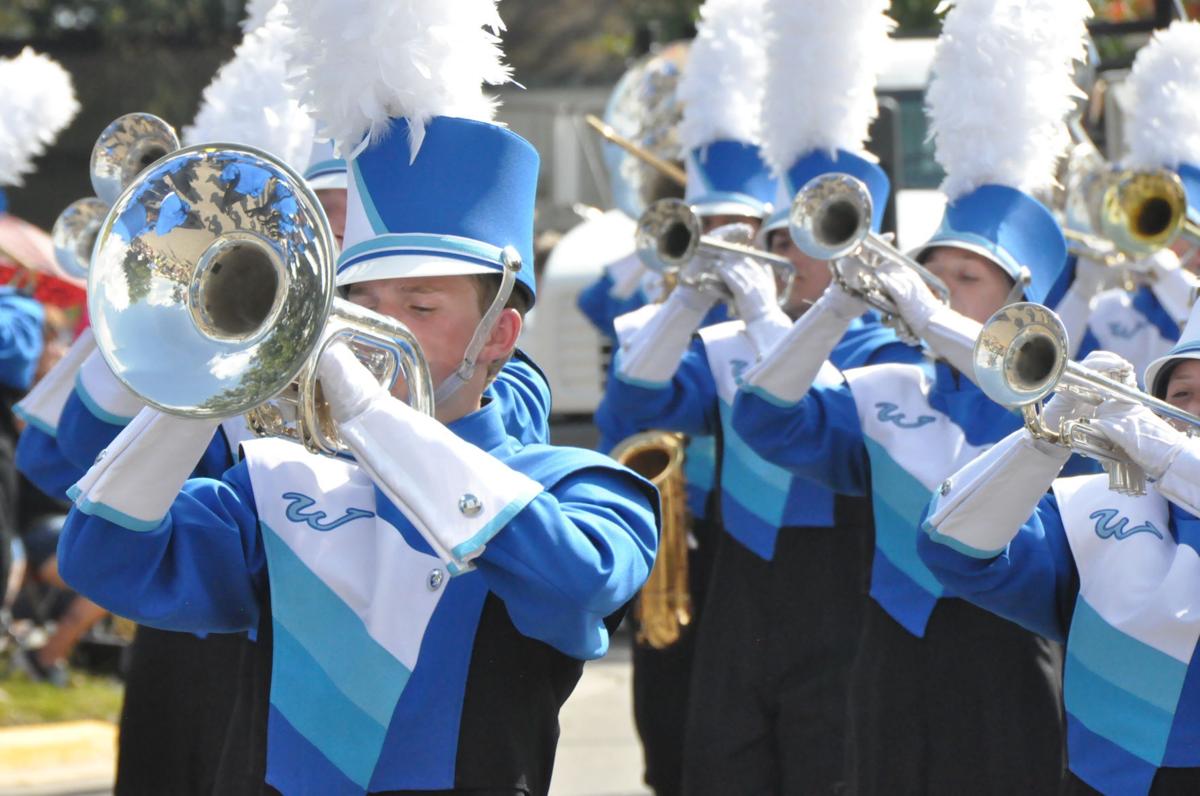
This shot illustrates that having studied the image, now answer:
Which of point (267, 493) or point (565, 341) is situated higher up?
point (267, 493)

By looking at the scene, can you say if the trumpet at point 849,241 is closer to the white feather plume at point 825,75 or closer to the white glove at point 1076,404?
the white feather plume at point 825,75

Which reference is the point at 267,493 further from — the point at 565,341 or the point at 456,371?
the point at 565,341

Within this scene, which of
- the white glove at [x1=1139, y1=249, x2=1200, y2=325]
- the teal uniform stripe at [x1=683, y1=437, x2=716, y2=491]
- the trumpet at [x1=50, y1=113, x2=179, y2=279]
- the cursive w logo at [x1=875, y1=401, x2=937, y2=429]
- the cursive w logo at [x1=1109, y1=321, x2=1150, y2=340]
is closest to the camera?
the cursive w logo at [x1=875, y1=401, x2=937, y2=429]

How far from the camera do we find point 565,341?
1107 centimetres

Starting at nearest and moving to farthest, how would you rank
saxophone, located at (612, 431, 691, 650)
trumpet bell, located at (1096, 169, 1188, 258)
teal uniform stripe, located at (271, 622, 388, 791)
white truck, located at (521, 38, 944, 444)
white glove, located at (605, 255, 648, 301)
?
teal uniform stripe, located at (271, 622, 388, 791) < saxophone, located at (612, 431, 691, 650) < trumpet bell, located at (1096, 169, 1188, 258) < white glove, located at (605, 255, 648, 301) < white truck, located at (521, 38, 944, 444)

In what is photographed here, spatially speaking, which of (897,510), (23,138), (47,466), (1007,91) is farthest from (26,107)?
(897,510)

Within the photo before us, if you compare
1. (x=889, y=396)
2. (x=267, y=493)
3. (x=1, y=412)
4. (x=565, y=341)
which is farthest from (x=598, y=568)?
(x=565, y=341)

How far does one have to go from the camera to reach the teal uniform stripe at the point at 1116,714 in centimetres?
346

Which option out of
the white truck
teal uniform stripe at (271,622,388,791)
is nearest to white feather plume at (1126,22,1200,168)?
teal uniform stripe at (271,622,388,791)

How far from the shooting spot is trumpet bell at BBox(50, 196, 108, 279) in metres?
5.36

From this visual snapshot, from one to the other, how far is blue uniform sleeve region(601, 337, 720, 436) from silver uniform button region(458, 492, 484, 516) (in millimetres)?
2657

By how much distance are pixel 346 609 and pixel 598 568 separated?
1.38ft

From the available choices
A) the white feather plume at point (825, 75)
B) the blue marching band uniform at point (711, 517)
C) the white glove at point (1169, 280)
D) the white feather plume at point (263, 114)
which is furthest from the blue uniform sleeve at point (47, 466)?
the white glove at point (1169, 280)

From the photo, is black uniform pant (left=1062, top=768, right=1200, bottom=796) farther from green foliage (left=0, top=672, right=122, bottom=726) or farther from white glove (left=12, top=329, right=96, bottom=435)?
green foliage (left=0, top=672, right=122, bottom=726)
